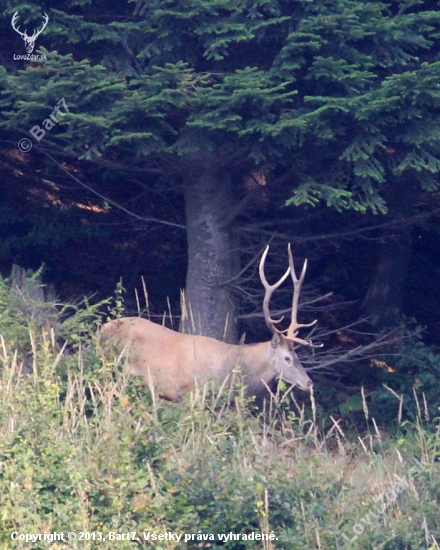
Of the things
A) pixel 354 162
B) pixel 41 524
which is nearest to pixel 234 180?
pixel 354 162

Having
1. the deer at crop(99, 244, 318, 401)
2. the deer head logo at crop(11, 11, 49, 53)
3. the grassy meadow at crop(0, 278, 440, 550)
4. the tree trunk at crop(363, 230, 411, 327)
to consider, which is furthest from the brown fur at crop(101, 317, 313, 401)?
the tree trunk at crop(363, 230, 411, 327)

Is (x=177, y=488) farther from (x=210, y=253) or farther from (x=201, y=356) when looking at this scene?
(x=210, y=253)

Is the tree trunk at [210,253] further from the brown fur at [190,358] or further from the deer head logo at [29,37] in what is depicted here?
the deer head logo at [29,37]

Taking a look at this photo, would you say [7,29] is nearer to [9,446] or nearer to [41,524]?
[9,446]

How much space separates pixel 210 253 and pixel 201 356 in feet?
4.53

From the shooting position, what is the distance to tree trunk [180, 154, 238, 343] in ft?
29.3

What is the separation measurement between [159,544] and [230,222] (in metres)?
4.65

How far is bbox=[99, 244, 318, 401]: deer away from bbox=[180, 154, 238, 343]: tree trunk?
746 mm

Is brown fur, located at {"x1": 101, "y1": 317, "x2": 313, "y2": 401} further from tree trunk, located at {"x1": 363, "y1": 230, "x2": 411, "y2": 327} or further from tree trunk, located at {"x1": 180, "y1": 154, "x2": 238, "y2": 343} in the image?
tree trunk, located at {"x1": 363, "y1": 230, "x2": 411, "y2": 327}

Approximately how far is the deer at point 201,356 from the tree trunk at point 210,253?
0.75 meters

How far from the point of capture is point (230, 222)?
904 cm

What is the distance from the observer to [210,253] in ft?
29.4

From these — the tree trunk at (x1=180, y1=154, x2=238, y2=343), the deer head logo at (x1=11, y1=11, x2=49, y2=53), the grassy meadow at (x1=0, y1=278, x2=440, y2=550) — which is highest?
the deer head logo at (x1=11, y1=11, x2=49, y2=53)

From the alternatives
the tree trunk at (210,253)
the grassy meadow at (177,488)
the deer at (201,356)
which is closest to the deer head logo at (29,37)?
the tree trunk at (210,253)
